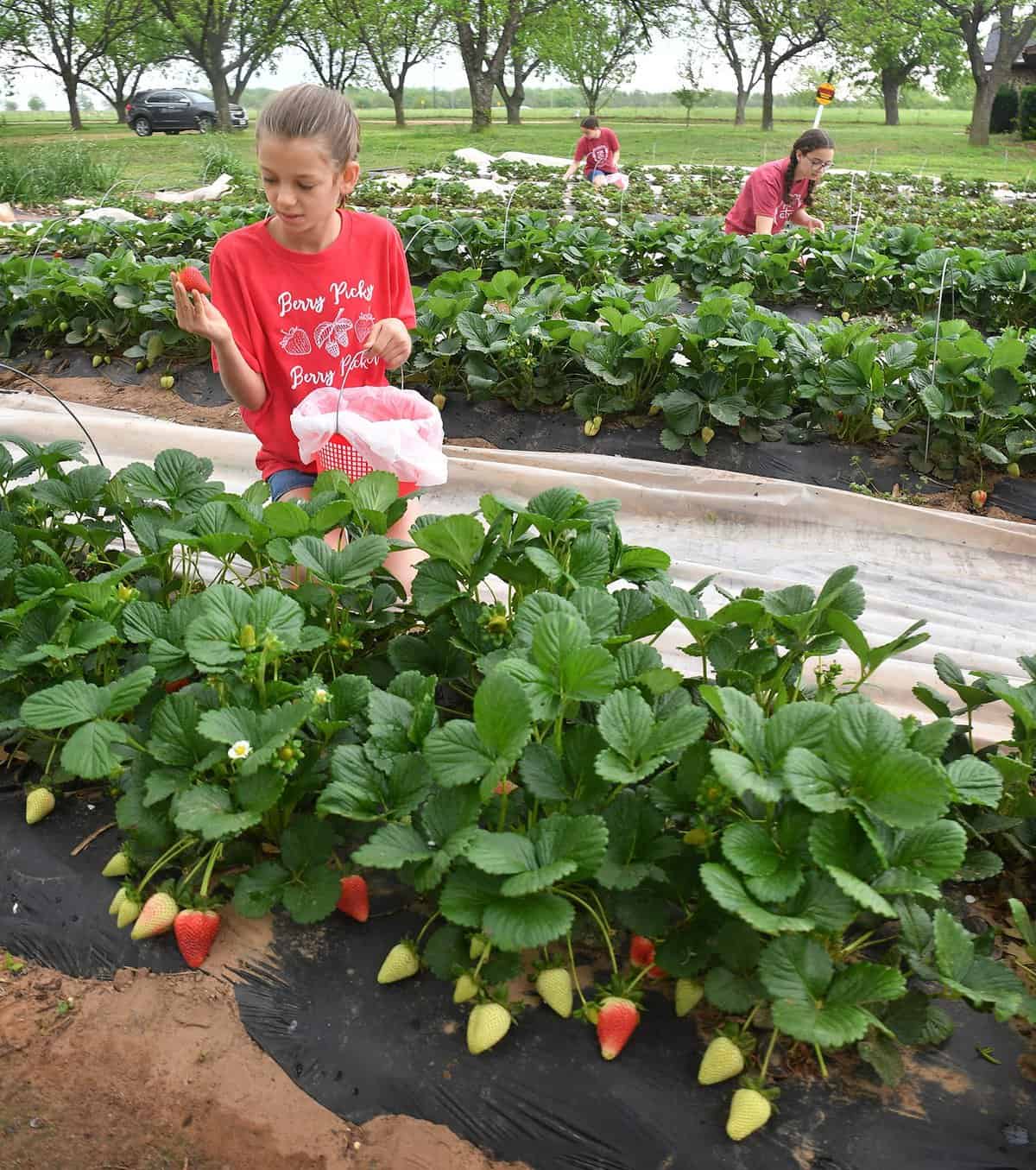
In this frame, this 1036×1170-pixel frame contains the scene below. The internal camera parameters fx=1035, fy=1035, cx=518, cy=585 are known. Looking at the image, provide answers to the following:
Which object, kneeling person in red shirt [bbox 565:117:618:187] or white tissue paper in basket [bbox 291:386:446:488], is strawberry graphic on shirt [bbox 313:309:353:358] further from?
kneeling person in red shirt [bbox 565:117:618:187]

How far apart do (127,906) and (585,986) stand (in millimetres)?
718

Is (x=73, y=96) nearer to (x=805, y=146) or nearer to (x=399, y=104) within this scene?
(x=399, y=104)

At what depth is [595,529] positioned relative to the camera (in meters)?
1.98

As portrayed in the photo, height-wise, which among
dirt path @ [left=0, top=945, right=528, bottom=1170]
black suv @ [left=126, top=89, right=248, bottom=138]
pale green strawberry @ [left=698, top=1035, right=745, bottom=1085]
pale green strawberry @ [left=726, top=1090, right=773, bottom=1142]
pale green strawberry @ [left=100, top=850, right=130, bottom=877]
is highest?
→ black suv @ [left=126, top=89, right=248, bottom=138]

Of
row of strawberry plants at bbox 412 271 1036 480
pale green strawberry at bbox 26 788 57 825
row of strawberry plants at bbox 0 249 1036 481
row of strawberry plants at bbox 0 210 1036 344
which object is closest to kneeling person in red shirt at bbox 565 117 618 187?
row of strawberry plants at bbox 0 210 1036 344

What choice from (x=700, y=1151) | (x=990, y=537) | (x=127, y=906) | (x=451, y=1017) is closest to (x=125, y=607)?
(x=127, y=906)

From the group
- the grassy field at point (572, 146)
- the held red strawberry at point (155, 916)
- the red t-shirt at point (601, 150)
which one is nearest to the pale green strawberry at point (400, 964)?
the held red strawberry at point (155, 916)

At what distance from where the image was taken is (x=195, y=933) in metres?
1.57

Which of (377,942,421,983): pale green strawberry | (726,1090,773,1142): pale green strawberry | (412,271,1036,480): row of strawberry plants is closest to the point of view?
(726,1090,773,1142): pale green strawberry

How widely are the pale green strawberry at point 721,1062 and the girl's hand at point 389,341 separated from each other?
1.71m

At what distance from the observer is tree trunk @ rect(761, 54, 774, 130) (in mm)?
27234

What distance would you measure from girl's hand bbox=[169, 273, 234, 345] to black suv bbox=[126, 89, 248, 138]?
83.0 ft

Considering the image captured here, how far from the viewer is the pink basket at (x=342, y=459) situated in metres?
2.55

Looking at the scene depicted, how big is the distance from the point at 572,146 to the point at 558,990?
19.0m
